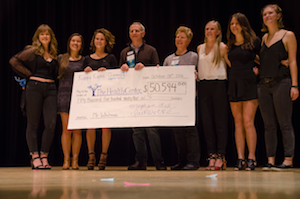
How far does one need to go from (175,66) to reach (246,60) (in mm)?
706

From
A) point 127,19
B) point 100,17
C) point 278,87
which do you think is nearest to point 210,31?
point 278,87

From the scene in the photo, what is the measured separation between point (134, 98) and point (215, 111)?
827 mm

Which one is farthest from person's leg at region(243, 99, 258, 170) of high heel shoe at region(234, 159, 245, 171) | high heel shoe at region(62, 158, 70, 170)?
high heel shoe at region(62, 158, 70, 170)

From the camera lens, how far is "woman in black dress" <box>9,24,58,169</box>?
10.2ft

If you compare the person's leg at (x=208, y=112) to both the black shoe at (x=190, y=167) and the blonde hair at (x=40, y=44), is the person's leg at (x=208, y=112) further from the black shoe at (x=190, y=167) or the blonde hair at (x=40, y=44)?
the blonde hair at (x=40, y=44)

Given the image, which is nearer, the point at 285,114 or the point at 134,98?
the point at 285,114

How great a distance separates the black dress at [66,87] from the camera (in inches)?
124

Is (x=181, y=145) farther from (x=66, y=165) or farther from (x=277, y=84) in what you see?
(x=66, y=165)

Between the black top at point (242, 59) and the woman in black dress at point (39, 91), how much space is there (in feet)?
6.37

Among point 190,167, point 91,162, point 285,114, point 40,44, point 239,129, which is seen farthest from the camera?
point 40,44

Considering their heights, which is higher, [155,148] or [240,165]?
[155,148]

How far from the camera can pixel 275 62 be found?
274cm

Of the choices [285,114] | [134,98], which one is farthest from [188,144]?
[285,114]

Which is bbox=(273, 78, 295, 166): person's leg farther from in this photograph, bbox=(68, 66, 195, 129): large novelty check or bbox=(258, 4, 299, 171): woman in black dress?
bbox=(68, 66, 195, 129): large novelty check
